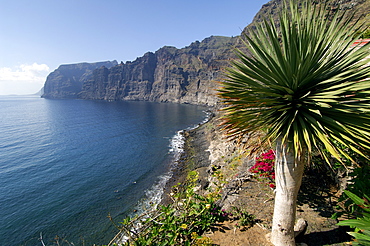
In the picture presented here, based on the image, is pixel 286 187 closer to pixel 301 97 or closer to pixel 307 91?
pixel 301 97

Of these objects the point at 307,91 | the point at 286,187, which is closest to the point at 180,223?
the point at 286,187

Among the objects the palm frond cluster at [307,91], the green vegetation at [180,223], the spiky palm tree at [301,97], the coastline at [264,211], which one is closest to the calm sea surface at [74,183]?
the coastline at [264,211]

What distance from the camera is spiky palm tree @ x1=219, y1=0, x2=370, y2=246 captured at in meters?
3.06

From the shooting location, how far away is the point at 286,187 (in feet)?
12.3

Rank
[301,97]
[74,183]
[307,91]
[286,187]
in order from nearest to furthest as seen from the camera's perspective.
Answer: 1. [301,97]
2. [307,91]
3. [286,187]
4. [74,183]

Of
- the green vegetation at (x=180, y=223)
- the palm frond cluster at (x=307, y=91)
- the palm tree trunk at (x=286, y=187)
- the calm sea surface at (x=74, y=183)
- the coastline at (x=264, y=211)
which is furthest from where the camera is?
the calm sea surface at (x=74, y=183)

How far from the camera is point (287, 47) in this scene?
3.78 m

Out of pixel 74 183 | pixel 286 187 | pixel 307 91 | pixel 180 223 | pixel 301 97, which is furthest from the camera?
pixel 74 183

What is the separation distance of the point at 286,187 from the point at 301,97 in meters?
1.81

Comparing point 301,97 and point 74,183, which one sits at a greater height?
point 301,97

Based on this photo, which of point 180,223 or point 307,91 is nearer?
point 307,91

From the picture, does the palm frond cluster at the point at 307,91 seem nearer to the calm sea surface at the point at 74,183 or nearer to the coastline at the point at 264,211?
the coastline at the point at 264,211

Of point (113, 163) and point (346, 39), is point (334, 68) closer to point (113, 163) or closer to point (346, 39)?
point (346, 39)

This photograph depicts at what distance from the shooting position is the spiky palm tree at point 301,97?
121 inches
